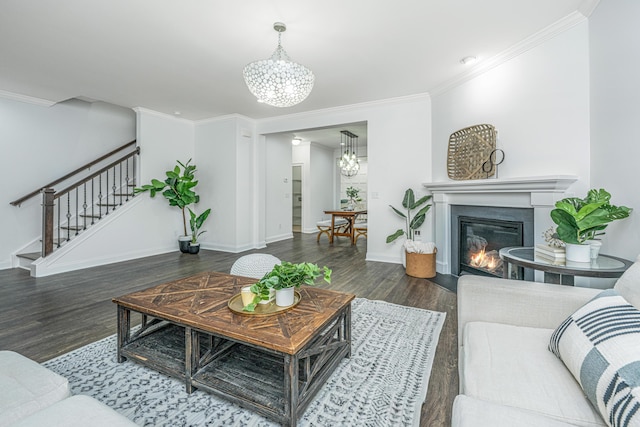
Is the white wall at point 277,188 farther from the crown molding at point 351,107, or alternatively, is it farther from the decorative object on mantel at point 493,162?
the decorative object on mantel at point 493,162

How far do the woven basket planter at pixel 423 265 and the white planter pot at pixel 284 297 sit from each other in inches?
104

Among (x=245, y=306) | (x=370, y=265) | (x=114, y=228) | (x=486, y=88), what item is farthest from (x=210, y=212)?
(x=486, y=88)

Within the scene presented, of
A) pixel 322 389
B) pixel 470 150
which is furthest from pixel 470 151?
pixel 322 389

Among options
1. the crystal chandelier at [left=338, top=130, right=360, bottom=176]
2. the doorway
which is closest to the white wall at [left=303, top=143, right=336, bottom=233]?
the doorway

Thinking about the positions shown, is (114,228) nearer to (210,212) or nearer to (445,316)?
(210,212)

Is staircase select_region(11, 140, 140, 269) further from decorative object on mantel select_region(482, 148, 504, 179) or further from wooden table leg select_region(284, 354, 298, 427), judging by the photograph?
decorative object on mantel select_region(482, 148, 504, 179)

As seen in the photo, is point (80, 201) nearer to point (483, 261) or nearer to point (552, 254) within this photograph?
point (483, 261)

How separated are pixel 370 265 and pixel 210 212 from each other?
3414 millimetres

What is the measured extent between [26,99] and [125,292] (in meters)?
3.73

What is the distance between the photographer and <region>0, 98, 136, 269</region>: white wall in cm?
435

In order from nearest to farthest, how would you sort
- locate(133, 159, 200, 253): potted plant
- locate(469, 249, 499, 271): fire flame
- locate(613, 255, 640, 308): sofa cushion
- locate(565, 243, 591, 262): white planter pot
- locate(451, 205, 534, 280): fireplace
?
locate(613, 255, 640, 308): sofa cushion → locate(565, 243, 591, 262): white planter pot → locate(451, 205, 534, 280): fireplace → locate(469, 249, 499, 271): fire flame → locate(133, 159, 200, 253): potted plant

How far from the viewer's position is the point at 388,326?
7.82 ft

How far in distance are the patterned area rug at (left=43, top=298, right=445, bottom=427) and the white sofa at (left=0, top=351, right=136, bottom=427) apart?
55 centimetres

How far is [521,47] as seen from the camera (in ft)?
9.45
